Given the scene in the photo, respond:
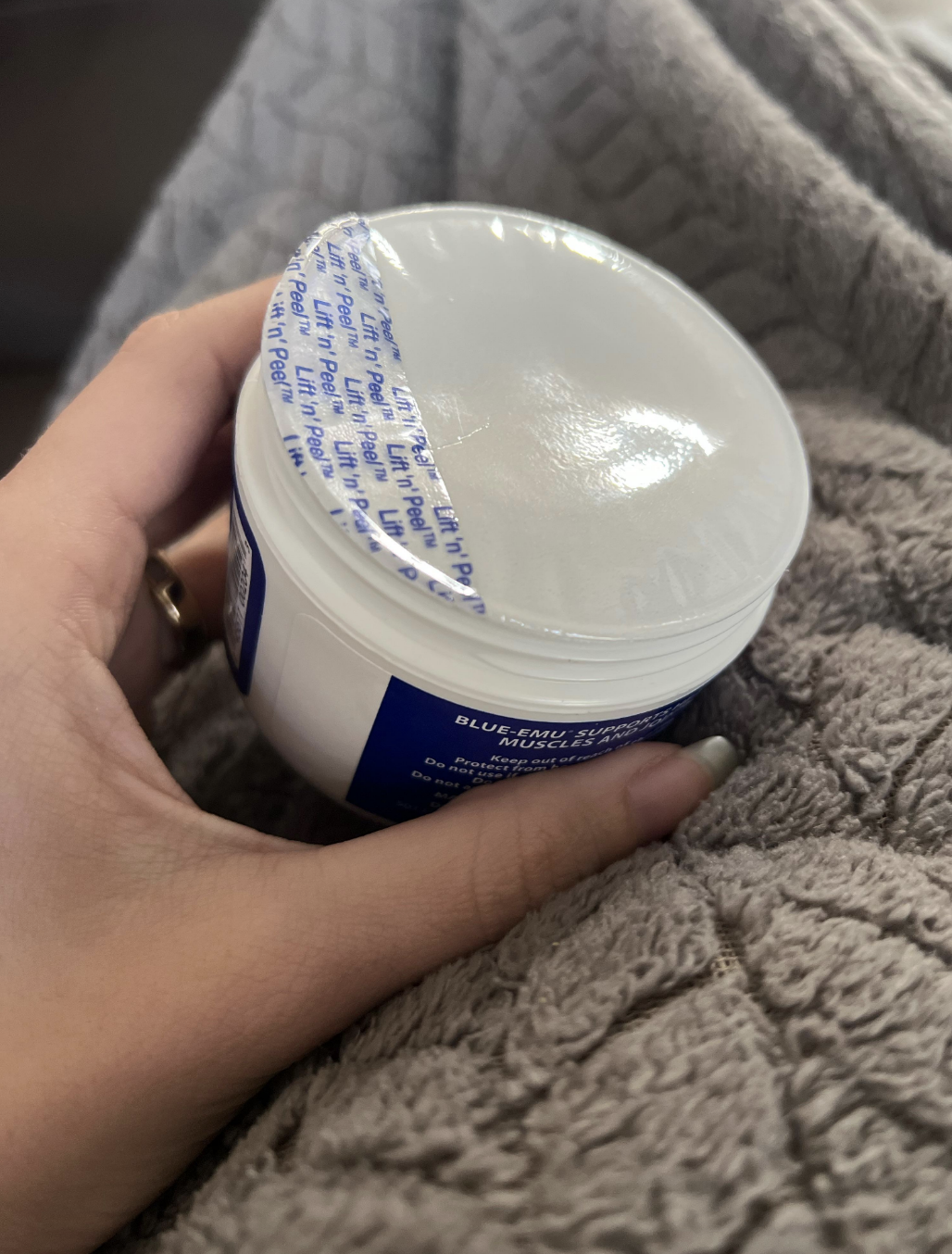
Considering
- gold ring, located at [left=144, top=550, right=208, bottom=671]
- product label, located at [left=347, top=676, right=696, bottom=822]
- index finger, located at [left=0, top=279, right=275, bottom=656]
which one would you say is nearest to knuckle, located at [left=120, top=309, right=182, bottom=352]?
index finger, located at [left=0, top=279, right=275, bottom=656]

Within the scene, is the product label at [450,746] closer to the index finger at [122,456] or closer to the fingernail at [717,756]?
the fingernail at [717,756]

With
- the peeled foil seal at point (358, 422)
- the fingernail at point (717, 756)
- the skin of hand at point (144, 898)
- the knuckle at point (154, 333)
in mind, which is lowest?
the skin of hand at point (144, 898)

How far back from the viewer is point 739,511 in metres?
0.34

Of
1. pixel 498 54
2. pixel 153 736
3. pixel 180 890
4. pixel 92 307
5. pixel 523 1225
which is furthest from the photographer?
pixel 92 307

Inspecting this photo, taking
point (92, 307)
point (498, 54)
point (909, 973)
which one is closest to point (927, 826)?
point (909, 973)

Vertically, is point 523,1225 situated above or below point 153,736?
above

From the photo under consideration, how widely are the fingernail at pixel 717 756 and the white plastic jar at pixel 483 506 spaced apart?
0.13 ft

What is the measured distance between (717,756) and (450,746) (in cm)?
15

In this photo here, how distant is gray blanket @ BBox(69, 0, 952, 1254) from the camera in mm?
260

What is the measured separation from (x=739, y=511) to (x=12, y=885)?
334mm

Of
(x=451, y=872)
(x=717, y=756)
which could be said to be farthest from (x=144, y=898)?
(x=717, y=756)

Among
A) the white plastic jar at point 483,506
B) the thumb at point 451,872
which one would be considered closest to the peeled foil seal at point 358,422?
the white plastic jar at point 483,506

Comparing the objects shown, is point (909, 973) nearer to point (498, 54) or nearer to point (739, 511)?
point (739, 511)

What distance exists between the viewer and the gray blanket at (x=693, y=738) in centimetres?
26
